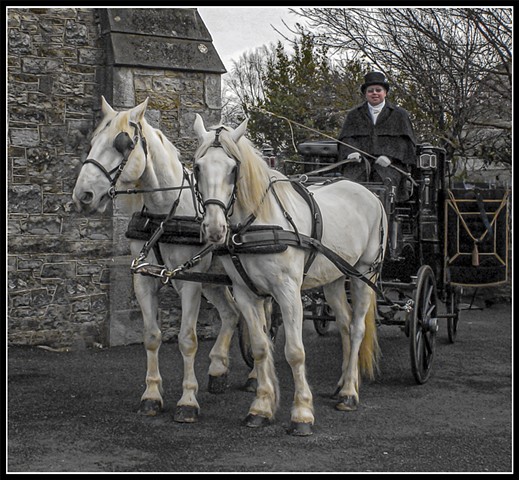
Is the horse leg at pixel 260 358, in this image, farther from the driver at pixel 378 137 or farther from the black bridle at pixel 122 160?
the driver at pixel 378 137

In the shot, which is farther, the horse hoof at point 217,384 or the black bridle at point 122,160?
the horse hoof at point 217,384

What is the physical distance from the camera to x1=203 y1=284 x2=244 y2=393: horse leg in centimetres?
652

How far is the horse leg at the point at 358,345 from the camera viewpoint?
621 centimetres

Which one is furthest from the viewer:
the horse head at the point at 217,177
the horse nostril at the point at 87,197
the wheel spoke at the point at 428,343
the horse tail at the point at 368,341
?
the wheel spoke at the point at 428,343

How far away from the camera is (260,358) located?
565cm

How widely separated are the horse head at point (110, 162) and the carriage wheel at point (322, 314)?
109 inches

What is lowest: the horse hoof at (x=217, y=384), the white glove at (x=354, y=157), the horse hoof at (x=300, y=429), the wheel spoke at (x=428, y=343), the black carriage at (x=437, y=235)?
the horse hoof at (x=300, y=429)

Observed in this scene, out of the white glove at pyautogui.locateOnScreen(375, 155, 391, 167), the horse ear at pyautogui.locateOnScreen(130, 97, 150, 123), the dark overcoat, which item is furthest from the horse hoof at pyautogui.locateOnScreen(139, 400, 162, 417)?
the dark overcoat

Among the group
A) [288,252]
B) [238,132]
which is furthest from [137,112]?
[288,252]

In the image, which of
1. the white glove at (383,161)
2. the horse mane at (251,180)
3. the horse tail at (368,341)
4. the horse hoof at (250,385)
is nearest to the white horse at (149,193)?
the horse mane at (251,180)

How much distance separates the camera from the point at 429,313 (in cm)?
727

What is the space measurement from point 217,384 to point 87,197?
2085 mm

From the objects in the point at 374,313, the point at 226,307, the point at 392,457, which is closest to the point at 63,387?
the point at 226,307

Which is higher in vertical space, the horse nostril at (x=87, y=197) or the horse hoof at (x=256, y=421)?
the horse nostril at (x=87, y=197)
